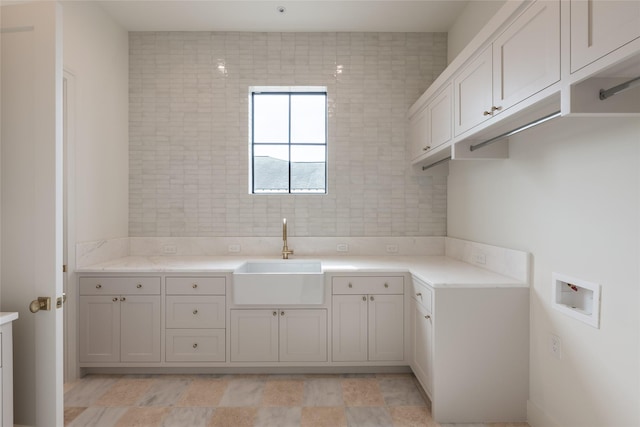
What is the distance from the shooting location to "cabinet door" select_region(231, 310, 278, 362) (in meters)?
2.73

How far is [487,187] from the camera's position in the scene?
2.62m

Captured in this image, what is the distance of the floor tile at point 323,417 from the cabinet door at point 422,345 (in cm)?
59

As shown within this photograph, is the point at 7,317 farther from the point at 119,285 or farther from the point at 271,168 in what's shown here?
the point at 271,168

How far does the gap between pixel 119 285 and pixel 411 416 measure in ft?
7.53

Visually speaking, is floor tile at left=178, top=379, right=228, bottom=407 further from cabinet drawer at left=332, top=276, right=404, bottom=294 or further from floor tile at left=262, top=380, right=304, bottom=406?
cabinet drawer at left=332, top=276, right=404, bottom=294

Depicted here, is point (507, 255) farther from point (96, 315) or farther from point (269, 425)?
point (96, 315)

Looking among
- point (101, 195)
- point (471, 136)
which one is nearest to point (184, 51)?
point (101, 195)

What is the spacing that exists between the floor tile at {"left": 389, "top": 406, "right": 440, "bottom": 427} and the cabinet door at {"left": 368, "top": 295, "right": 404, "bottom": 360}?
0.45 metres

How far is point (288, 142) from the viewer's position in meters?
3.57

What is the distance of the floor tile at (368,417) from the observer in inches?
84.7

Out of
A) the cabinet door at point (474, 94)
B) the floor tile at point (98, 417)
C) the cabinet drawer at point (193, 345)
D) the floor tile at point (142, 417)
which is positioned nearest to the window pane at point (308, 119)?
the cabinet door at point (474, 94)

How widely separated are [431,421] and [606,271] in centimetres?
133

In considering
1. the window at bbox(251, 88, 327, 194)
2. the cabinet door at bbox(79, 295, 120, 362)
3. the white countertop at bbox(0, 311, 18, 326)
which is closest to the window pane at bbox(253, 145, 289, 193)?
the window at bbox(251, 88, 327, 194)

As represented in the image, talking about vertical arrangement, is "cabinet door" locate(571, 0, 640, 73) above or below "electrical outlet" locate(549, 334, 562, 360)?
above
